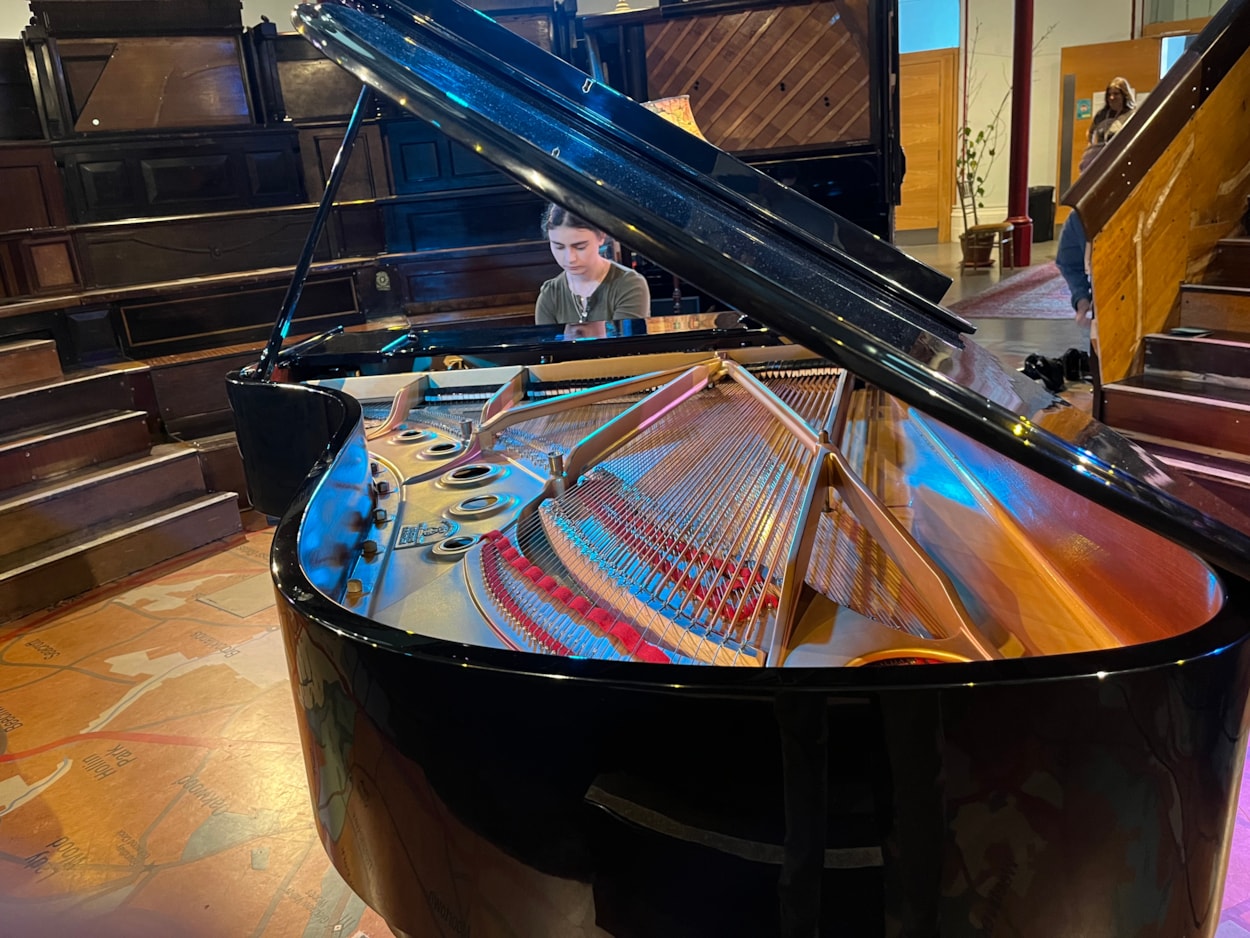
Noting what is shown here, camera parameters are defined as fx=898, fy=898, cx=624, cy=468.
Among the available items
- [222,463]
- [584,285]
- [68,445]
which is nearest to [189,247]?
[222,463]

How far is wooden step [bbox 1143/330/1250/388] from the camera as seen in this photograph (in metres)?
3.37

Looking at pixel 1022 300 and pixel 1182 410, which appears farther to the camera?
pixel 1022 300

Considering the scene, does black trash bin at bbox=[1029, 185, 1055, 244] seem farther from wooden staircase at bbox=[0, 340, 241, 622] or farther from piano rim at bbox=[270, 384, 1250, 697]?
piano rim at bbox=[270, 384, 1250, 697]

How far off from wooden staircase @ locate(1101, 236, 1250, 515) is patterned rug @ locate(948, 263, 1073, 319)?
9.24 ft

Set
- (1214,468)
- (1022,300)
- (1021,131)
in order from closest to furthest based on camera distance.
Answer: (1214,468)
(1022,300)
(1021,131)

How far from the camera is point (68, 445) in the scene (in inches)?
145

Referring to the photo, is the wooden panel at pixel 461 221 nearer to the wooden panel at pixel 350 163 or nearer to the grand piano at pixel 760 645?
the wooden panel at pixel 350 163

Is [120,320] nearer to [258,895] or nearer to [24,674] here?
[24,674]

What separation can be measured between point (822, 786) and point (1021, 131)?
9.20m

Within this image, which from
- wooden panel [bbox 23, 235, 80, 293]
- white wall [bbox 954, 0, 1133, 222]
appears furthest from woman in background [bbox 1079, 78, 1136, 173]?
wooden panel [bbox 23, 235, 80, 293]

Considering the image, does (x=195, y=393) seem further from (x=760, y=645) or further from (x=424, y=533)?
(x=760, y=645)

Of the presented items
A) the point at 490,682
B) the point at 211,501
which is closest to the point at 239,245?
the point at 211,501

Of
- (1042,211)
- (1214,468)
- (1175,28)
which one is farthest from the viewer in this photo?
(1042,211)

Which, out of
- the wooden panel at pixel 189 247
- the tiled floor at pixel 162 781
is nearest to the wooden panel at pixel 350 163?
the wooden panel at pixel 189 247
